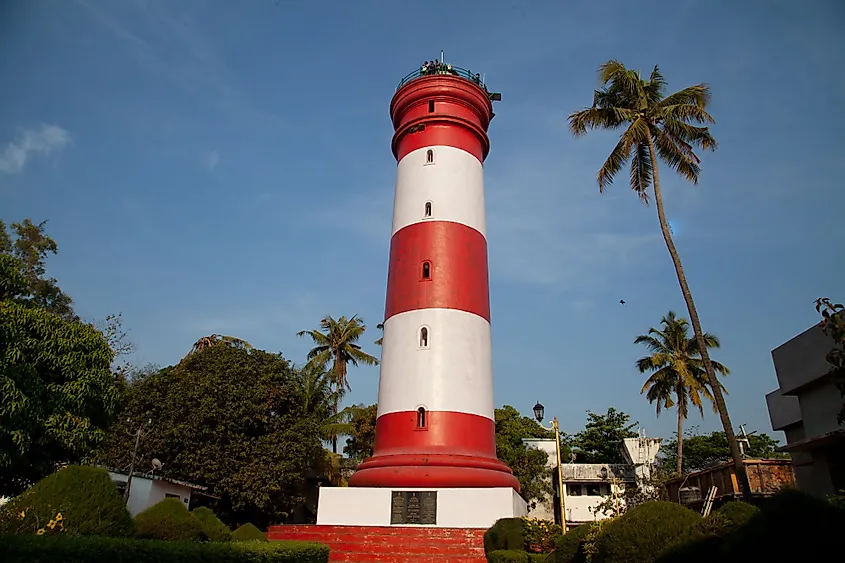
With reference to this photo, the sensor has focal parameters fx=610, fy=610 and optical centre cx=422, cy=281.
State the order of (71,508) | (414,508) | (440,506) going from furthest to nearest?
(414,508), (440,506), (71,508)

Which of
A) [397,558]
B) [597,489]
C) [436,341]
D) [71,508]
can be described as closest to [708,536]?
[71,508]

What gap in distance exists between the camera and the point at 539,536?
13422 mm

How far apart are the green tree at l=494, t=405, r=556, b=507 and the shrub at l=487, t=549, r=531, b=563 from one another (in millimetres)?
15172

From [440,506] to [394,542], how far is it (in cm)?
149

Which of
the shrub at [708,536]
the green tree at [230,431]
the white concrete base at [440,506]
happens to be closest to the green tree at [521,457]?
the green tree at [230,431]

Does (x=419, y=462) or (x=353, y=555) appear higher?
(x=419, y=462)

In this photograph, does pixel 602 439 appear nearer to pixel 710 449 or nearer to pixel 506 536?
pixel 710 449

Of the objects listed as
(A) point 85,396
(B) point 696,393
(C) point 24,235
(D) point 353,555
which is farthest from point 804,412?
(C) point 24,235

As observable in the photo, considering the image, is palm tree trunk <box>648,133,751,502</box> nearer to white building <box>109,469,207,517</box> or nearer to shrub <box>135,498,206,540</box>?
shrub <box>135,498,206,540</box>

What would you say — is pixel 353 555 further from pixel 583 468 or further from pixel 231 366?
pixel 583 468

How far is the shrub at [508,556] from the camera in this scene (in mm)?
11938

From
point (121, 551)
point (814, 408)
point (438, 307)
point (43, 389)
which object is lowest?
point (121, 551)

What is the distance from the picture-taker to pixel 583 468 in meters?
32.4

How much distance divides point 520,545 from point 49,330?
1179cm
